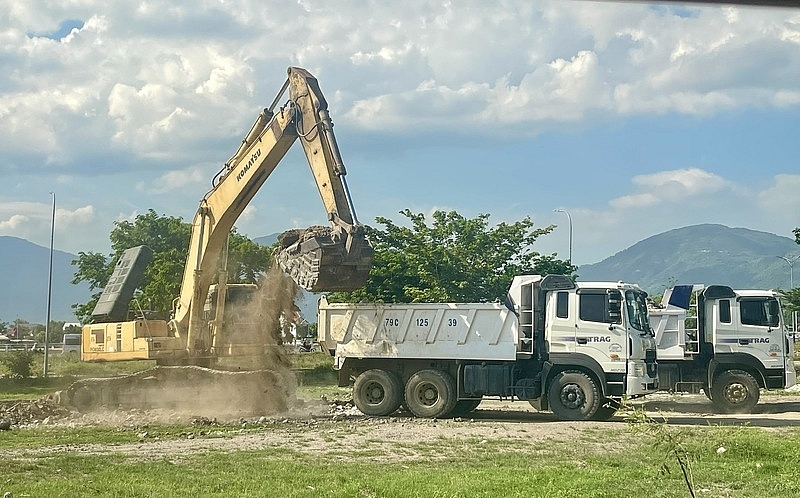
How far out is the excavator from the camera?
20.6m

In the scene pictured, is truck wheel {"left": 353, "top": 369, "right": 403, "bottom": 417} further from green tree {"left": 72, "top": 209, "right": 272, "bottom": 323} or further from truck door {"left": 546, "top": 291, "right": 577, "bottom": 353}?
green tree {"left": 72, "top": 209, "right": 272, "bottom": 323}

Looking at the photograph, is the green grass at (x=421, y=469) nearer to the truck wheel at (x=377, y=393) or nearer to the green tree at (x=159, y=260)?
the truck wheel at (x=377, y=393)

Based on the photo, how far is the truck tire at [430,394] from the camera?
2189cm

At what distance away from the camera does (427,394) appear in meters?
22.2

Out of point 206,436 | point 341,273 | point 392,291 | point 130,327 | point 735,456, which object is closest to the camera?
point 735,456

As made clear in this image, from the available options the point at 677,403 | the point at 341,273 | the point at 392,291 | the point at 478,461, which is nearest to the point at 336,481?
the point at 478,461

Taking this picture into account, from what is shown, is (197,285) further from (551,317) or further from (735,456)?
(735,456)

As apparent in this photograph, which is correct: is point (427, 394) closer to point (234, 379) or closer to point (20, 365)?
point (234, 379)

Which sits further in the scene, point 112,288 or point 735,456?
point 112,288

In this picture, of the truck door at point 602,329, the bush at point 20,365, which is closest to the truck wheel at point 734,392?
the truck door at point 602,329

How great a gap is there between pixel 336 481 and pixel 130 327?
41.1ft

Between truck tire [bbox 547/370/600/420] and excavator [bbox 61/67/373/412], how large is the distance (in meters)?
4.60

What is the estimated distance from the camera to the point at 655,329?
25.2m

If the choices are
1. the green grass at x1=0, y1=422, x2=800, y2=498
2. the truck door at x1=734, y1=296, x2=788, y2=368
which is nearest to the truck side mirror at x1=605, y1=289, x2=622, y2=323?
the green grass at x1=0, y1=422, x2=800, y2=498
